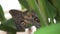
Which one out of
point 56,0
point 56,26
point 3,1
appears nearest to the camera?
point 56,26

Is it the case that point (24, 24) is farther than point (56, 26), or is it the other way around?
point (24, 24)

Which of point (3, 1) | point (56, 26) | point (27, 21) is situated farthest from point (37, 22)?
point (3, 1)

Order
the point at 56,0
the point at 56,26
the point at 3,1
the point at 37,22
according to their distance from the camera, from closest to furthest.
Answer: the point at 56,26, the point at 56,0, the point at 37,22, the point at 3,1

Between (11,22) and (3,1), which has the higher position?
(3,1)

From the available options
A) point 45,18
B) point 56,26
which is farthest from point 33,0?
point 56,26

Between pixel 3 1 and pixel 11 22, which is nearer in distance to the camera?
pixel 11 22

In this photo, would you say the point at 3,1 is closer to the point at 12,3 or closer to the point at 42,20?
the point at 12,3

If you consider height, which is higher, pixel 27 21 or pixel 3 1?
pixel 3 1

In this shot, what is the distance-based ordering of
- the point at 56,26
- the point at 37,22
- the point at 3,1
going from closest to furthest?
the point at 56,26, the point at 37,22, the point at 3,1

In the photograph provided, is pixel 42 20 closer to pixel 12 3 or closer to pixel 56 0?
pixel 56 0
